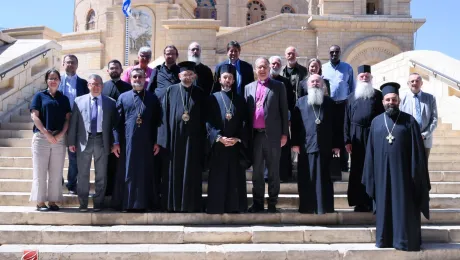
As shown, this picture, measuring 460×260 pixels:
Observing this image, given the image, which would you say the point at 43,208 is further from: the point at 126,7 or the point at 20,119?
the point at 126,7

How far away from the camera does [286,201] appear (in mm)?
6309

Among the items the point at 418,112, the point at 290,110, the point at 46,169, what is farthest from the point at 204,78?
the point at 418,112

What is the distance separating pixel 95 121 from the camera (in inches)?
230

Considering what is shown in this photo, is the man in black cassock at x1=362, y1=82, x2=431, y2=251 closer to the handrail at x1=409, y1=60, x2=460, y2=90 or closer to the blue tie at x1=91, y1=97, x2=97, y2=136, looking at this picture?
the blue tie at x1=91, y1=97, x2=97, y2=136

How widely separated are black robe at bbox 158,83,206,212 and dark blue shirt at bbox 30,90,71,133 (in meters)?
1.38

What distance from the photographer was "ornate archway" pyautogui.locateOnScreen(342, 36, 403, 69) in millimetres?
17250

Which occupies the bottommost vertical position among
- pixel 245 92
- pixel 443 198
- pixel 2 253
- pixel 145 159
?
pixel 2 253

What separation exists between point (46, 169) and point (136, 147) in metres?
1.26

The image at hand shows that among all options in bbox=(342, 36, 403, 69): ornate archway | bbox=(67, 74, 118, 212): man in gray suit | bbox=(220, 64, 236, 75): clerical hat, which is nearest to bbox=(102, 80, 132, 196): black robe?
bbox=(67, 74, 118, 212): man in gray suit

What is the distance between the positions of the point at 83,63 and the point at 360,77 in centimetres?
2115

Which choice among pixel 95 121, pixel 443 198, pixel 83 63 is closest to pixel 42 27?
pixel 83 63

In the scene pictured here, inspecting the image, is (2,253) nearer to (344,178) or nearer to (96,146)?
(96,146)

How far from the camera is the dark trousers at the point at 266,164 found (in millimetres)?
5773

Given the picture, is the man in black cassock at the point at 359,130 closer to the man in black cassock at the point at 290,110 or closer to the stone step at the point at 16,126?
the man in black cassock at the point at 290,110
